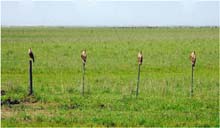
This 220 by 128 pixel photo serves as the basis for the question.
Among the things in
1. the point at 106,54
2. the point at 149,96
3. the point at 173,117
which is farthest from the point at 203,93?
the point at 106,54

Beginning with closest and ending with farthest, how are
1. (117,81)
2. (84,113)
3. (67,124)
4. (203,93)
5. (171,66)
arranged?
(67,124) < (84,113) < (203,93) < (117,81) < (171,66)

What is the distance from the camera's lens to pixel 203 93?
55.7 feet

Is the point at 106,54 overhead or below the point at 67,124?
overhead

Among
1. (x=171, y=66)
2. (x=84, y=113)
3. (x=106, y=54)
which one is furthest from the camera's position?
(x=106, y=54)

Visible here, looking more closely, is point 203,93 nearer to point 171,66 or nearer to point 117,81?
point 117,81

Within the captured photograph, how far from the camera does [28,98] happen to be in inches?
615

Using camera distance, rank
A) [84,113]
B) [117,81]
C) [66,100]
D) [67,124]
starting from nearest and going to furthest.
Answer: [67,124], [84,113], [66,100], [117,81]

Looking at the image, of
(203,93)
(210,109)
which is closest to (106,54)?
(203,93)

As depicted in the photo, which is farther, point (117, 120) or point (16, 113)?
point (16, 113)

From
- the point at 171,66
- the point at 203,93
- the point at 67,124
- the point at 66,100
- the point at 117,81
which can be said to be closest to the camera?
the point at 67,124

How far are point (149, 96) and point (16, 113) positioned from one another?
192 inches

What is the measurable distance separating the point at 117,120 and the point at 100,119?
0.48 metres

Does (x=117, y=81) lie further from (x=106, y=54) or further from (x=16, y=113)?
(x=106, y=54)

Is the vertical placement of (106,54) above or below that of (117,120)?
above
